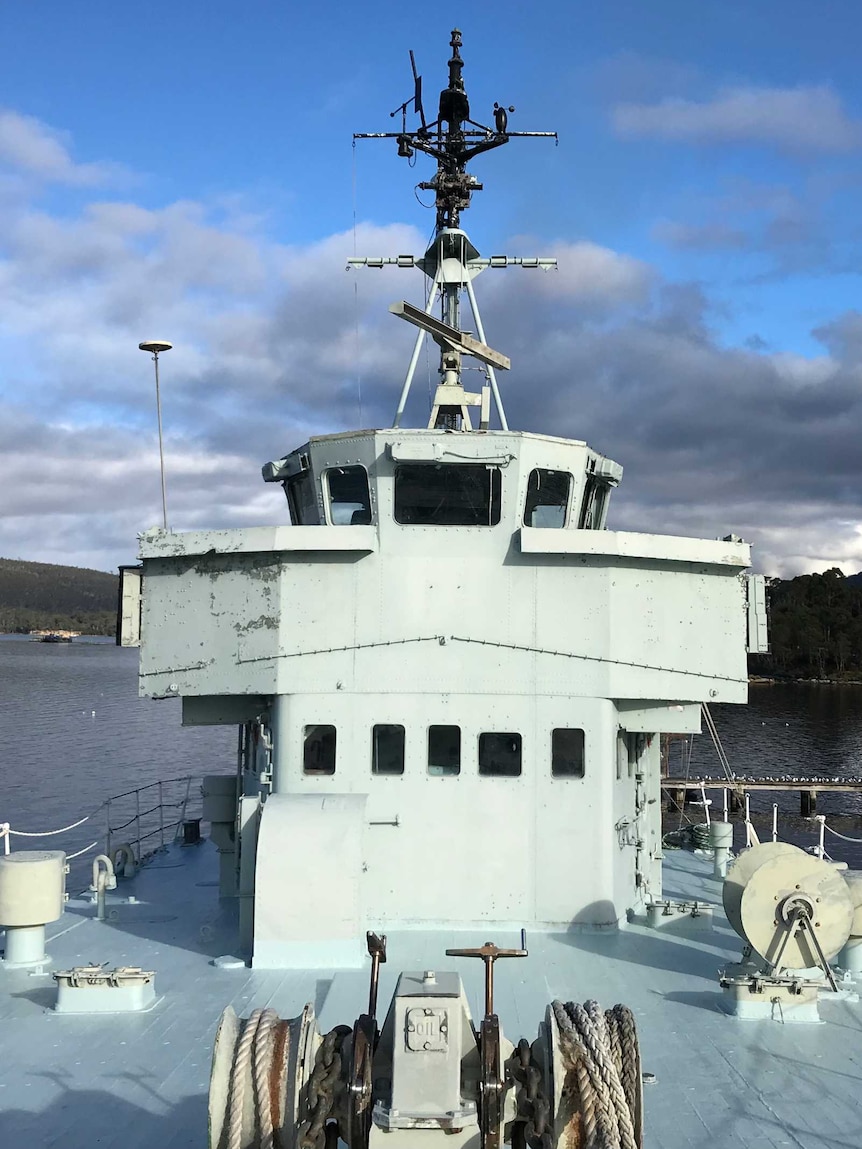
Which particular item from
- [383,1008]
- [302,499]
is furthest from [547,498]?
[383,1008]

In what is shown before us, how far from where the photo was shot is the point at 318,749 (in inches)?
416

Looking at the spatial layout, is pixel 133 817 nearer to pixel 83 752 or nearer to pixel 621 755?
pixel 621 755

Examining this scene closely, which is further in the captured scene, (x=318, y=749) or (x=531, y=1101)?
(x=318, y=749)

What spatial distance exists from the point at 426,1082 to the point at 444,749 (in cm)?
591

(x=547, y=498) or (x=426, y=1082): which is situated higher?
(x=547, y=498)

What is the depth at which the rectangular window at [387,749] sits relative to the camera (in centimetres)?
1049

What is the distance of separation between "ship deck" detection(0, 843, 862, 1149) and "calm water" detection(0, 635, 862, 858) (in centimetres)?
2316

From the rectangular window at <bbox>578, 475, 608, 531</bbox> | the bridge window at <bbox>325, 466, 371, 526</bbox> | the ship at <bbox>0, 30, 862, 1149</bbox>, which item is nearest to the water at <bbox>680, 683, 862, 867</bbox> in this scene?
the rectangular window at <bbox>578, 475, 608, 531</bbox>

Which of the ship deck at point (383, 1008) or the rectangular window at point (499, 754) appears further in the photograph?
the rectangular window at point (499, 754)

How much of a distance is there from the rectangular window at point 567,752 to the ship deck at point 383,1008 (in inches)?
64.0

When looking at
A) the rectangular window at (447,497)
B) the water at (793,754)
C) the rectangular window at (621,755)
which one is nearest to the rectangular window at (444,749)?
the rectangular window at (621,755)

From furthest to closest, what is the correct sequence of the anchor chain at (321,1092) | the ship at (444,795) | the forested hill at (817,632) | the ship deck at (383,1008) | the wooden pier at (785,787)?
the forested hill at (817,632), the wooden pier at (785,787), the ship at (444,795), the ship deck at (383,1008), the anchor chain at (321,1092)

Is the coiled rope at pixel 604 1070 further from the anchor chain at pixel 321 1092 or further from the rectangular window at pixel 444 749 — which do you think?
the rectangular window at pixel 444 749

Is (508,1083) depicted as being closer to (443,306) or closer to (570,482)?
(570,482)
